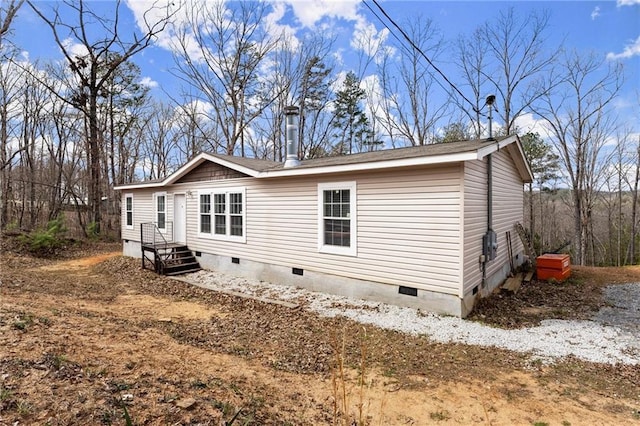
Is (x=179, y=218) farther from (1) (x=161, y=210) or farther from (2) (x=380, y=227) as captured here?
(2) (x=380, y=227)

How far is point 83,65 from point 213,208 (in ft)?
46.2

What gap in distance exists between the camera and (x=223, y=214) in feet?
33.4

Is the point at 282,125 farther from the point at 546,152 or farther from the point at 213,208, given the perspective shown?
the point at 546,152

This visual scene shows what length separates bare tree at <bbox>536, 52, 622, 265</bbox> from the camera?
1678cm

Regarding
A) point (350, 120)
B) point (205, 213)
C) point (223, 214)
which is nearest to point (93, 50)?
point (205, 213)

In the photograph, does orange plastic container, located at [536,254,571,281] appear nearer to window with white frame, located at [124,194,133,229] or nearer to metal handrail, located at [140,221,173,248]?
A: metal handrail, located at [140,221,173,248]

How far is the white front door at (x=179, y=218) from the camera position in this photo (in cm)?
1149

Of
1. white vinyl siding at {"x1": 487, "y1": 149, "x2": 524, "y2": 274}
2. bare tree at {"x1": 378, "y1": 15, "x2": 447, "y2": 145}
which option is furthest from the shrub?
bare tree at {"x1": 378, "y1": 15, "x2": 447, "y2": 145}

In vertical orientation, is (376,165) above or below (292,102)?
below

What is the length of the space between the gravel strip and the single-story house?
1.30 feet

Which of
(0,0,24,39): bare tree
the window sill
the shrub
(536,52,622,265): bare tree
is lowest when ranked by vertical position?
the shrub

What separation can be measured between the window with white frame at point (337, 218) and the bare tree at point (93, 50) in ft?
51.0

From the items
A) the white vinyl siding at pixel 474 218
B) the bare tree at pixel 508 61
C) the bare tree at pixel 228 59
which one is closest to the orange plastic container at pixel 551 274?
the white vinyl siding at pixel 474 218

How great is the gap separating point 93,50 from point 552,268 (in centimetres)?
2243
